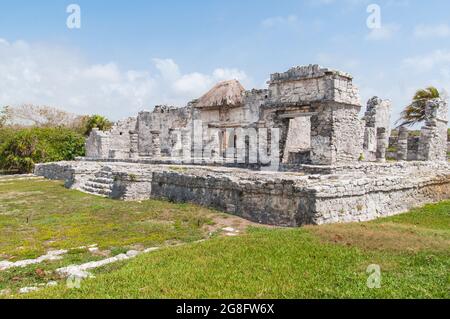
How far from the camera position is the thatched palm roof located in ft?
75.3

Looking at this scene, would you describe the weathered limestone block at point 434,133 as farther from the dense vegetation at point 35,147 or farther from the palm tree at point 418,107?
the dense vegetation at point 35,147

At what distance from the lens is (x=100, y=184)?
1373 cm

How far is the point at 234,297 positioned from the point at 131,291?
1093 mm

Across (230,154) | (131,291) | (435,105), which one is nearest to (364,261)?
(131,291)

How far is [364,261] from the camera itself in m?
4.99

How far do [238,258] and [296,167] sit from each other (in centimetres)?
734

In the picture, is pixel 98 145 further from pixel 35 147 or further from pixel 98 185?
pixel 98 185

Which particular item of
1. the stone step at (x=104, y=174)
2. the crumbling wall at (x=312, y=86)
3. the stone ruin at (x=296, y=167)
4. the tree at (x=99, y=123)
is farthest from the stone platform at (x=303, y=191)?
the tree at (x=99, y=123)

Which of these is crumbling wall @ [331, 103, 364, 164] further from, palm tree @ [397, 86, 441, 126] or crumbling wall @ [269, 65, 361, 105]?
palm tree @ [397, 86, 441, 126]

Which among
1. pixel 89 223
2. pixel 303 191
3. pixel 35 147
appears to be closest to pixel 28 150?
pixel 35 147

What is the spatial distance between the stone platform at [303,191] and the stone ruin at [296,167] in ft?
0.07

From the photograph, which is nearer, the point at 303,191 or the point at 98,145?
the point at 303,191

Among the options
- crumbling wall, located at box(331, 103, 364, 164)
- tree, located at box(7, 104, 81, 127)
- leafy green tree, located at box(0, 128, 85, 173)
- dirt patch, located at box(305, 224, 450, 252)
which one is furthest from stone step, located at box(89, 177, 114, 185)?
tree, located at box(7, 104, 81, 127)

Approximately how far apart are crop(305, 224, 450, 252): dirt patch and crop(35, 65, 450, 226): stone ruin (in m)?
1.01
